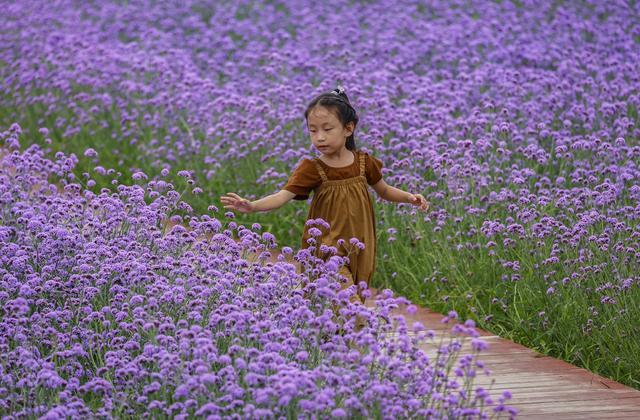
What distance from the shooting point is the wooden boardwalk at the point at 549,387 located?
5.08 metres

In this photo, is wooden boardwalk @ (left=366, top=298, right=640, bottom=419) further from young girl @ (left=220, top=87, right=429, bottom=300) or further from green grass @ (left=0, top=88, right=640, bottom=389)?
young girl @ (left=220, top=87, right=429, bottom=300)

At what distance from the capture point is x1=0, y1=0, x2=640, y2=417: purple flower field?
443 centimetres

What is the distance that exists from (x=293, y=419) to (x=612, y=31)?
28.6 ft

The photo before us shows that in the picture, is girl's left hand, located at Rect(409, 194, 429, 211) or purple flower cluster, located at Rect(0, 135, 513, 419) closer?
purple flower cluster, located at Rect(0, 135, 513, 419)

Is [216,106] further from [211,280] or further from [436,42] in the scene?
[211,280]

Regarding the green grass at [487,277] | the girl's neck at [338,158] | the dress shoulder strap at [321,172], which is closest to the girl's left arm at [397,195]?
the girl's neck at [338,158]

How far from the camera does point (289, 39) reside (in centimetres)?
1291

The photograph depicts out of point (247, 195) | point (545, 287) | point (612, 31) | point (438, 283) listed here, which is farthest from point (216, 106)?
point (612, 31)

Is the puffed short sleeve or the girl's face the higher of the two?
the girl's face

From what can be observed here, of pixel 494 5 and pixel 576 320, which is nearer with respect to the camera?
pixel 576 320

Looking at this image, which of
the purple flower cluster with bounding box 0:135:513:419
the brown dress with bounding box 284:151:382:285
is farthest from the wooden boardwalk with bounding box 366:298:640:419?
the brown dress with bounding box 284:151:382:285

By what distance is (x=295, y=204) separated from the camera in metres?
8.38

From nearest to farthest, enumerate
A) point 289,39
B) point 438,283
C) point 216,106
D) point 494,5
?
1. point 438,283
2. point 216,106
3. point 289,39
4. point 494,5

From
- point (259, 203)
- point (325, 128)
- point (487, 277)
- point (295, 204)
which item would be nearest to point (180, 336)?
point (259, 203)
